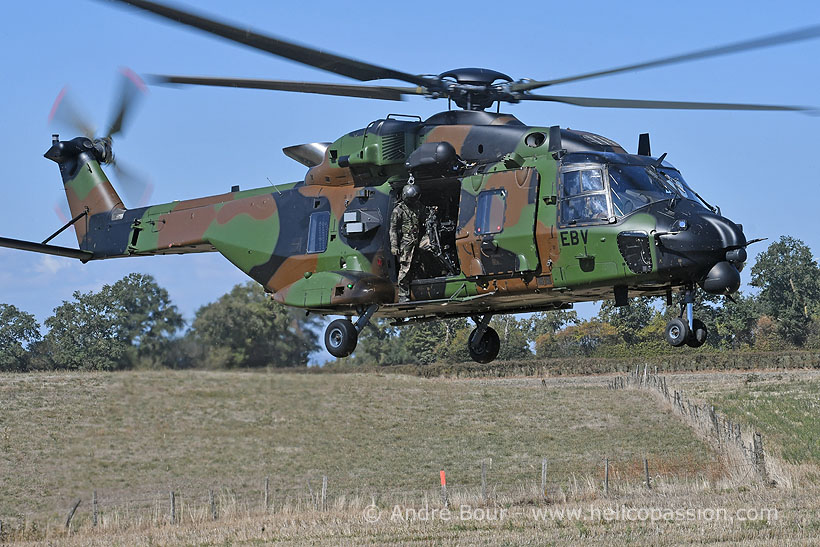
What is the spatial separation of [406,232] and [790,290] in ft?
169

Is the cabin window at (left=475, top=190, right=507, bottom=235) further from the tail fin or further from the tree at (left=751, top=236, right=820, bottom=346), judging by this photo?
the tree at (left=751, top=236, right=820, bottom=346)

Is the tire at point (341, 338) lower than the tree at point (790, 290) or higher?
lower

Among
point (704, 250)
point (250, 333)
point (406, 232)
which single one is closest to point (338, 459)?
point (250, 333)

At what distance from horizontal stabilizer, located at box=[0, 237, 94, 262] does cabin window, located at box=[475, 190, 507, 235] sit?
30.6 feet

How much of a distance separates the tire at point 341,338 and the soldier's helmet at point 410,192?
2.34 metres

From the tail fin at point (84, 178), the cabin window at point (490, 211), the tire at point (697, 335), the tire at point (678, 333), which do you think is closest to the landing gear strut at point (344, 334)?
the cabin window at point (490, 211)

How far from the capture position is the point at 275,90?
51.6 feet

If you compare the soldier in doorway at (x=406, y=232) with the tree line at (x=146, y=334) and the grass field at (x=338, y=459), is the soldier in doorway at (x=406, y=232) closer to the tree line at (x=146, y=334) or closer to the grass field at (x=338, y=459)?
the tree line at (x=146, y=334)

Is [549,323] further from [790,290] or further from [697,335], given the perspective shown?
[697,335]

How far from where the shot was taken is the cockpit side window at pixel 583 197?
14531 millimetres

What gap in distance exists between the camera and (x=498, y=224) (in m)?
15.3

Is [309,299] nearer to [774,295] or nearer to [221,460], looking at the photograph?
[221,460]

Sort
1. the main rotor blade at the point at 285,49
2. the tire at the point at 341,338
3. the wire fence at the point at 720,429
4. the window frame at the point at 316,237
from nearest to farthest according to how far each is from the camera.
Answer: the main rotor blade at the point at 285,49
the tire at the point at 341,338
the window frame at the point at 316,237
the wire fence at the point at 720,429

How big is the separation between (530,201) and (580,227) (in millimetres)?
914
